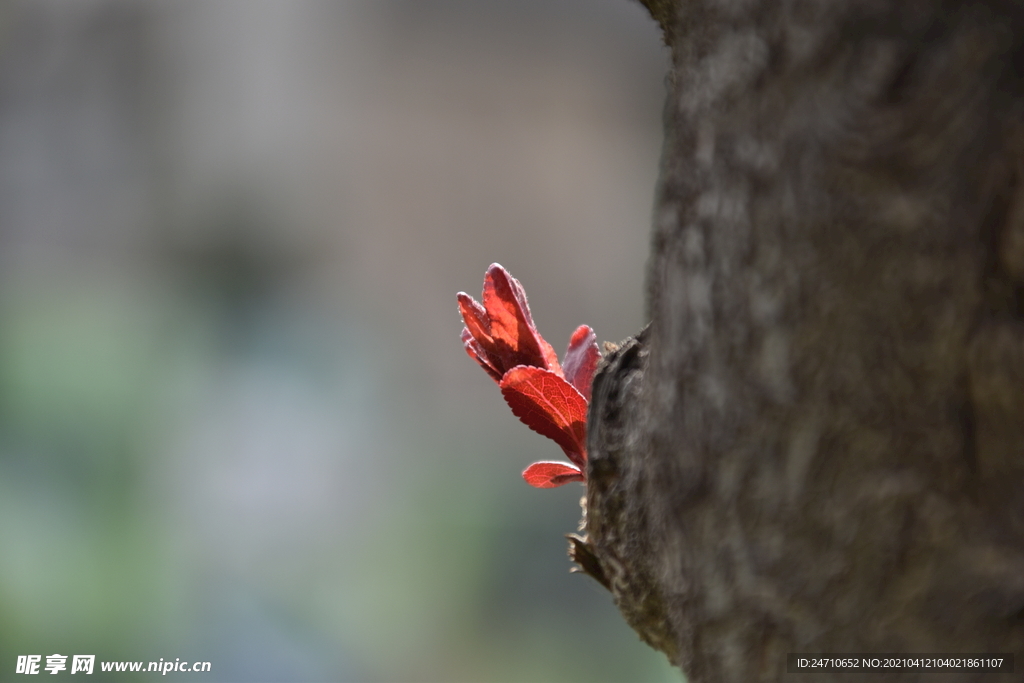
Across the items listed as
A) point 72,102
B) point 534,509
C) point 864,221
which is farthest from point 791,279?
point 72,102

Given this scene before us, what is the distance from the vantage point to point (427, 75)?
3.36m

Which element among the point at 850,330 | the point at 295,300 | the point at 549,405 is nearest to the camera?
the point at 850,330

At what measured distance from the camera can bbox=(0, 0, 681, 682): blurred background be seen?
94.4 inches

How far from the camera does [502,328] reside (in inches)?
20.7

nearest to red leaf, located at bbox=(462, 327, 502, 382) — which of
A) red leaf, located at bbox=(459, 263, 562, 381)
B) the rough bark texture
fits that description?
red leaf, located at bbox=(459, 263, 562, 381)

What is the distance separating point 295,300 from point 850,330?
2.73 m

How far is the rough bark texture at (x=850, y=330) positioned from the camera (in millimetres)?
313

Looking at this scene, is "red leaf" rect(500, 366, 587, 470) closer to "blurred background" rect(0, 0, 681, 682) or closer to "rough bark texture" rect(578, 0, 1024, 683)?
"rough bark texture" rect(578, 0, 1024, 683)

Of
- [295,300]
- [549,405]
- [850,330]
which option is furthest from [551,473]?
[295,300]

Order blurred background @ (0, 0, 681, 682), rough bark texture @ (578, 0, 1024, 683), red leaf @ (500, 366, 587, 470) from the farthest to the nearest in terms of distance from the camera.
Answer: blurred background @ (0, 0, 681, 682) < red leaf @ (500, 366, 587, 470) < rough bark texture @ (578, 0, 1024, 683)

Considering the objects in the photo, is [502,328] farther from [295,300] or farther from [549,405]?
[295,300]

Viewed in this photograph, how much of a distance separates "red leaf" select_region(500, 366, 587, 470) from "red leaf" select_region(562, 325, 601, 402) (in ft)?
0.11

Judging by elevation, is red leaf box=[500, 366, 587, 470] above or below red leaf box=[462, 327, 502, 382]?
below

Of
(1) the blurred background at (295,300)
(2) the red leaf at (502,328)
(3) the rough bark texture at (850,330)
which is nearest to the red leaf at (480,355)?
(2) the red leaf at (502,328)
